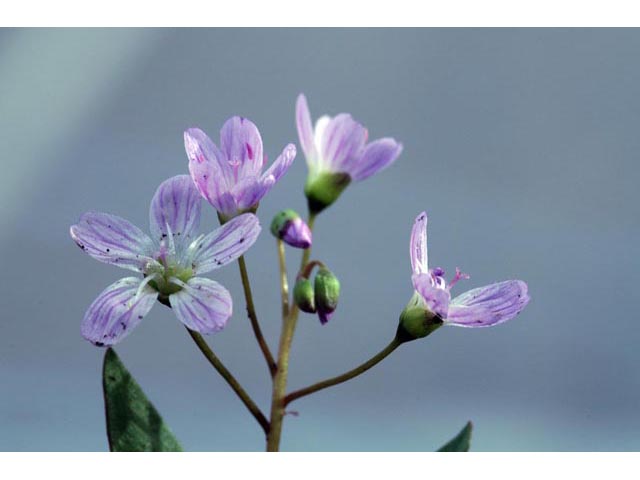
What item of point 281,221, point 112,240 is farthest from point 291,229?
point 112,240

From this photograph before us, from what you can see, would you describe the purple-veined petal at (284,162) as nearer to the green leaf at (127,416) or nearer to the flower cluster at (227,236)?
the flower cluster at (227,236)

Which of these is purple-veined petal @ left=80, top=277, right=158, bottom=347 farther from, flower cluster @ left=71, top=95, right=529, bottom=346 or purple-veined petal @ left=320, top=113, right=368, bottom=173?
purple-veined petal @ left=320, top=113, right=368, bottom=173

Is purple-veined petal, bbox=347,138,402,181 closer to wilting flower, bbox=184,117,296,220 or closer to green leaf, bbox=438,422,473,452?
wilting flower, bbox=184,117,296,220

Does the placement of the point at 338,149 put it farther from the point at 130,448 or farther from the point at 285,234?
the point at 130,448

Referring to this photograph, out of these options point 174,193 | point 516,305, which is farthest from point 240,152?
point 516,305

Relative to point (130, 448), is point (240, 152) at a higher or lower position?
higher

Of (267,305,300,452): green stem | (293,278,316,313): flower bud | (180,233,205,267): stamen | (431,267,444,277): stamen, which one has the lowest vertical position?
(267,305,300,452): green stem

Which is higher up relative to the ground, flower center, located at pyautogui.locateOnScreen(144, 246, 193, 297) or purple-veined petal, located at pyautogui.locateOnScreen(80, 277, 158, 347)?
flower center, located at pyautogui.locateOnScreen(144, 246, 193, 297)

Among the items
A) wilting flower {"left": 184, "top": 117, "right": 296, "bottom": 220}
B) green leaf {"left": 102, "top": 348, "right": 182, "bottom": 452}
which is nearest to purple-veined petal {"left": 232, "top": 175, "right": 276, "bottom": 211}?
wilting flower {"left": 184, "top": 117, "right": 296, "bottom": 220}
